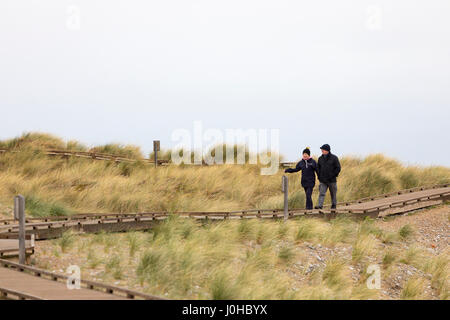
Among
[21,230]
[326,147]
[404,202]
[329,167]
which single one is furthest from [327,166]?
[21,230]

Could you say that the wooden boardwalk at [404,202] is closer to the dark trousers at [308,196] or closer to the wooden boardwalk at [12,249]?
the dark trousers at [308,196]

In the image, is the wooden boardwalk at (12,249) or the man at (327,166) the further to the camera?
the man at (327,166)

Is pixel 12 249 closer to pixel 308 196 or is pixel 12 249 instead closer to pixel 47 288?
pixel 47 288

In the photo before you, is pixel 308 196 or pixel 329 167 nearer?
pixel 329 167

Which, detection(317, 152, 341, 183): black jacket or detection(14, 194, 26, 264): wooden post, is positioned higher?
detection(317, 152, 341, 183): black jacket

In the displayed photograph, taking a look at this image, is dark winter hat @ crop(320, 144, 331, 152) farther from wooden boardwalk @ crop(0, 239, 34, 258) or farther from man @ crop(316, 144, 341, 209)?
wooden boardwalk @ crop(0, 239, 34, 258)

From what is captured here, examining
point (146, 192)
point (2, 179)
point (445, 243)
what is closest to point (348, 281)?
point (445, 243)

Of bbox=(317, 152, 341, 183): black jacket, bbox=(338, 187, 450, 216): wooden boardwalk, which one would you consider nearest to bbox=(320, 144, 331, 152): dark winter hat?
bbox=(317, 152, 341, 183): black jacket

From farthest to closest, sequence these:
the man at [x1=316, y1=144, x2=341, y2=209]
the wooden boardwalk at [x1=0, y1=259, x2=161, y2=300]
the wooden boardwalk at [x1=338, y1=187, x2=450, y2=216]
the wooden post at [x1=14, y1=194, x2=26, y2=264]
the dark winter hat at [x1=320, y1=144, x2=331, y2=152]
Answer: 1. the wooden boardwalk at [x1=338, y1=187, x2=450, y2=216]
2. the man at [x1=316, y1=144, x2=341, y2=209]
3. the dark winter hat at [x1=320, y1=144, x2=331, y2=152]
4. the wooden post at [x1=14, y1=194, x2=26, y2=264]
5. the wooden boardwalk at [x1=0, y1=259, x2=161, y2=300]

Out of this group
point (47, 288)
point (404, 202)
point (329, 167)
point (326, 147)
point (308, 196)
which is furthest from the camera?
point (404, 202)

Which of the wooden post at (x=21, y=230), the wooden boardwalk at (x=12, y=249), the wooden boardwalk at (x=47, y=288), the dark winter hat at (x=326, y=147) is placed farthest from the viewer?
the dark winter hat at (x=326, y=147)

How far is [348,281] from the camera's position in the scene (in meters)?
11.0

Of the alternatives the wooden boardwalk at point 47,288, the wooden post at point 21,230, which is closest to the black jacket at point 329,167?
the wooden post at point 21,230

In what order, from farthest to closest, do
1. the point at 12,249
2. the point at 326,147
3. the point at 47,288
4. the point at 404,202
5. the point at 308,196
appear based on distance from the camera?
the point at 404,202, the point at 308,196, the point at 326,147, the point at 12,249, the point at 47,288
